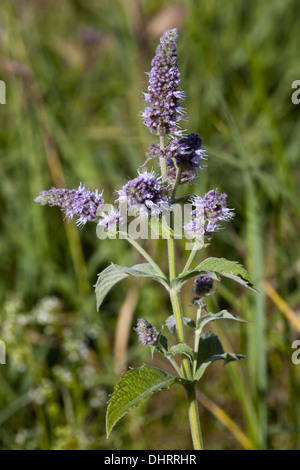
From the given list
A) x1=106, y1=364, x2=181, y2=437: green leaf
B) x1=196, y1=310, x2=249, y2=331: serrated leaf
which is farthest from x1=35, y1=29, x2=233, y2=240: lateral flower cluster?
x1=106, y1=364, x2=181, y2=437: green leaf

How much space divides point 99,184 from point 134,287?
0.68m

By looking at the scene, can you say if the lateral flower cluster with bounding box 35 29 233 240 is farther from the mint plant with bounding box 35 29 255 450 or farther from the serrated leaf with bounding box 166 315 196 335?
the serrated leaf with bounding box 166 315 196 335

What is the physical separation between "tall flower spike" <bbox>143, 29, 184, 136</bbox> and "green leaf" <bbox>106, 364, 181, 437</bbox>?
0.49 m

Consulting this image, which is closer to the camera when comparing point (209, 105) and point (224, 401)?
point (224, 401)

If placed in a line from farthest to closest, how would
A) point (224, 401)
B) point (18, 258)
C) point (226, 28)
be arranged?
point (226, 28), point (18, 258), point (224, 401)

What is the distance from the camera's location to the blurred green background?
75.5 inches

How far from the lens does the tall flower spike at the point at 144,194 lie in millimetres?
1013

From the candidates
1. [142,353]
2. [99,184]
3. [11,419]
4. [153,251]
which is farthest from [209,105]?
[11,419]

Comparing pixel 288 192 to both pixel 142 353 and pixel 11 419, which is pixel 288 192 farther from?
pixel 11 419

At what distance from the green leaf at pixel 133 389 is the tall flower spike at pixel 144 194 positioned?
0.32 metres

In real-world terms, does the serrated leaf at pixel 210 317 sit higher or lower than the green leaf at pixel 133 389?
higher

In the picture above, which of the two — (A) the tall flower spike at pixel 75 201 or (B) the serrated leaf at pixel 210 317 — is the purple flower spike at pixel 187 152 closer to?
(A) the tall flower spike at pixel 75 201

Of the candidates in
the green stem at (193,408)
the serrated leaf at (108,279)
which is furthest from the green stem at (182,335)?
the serrated leaf at (108,279)

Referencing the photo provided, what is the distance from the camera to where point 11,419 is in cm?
204
